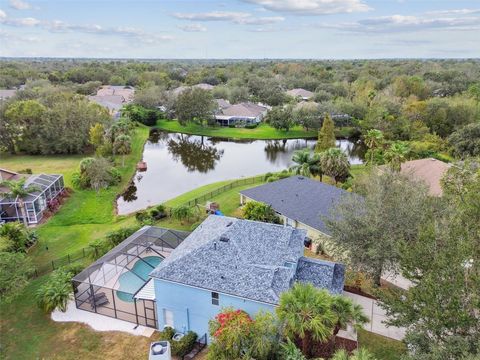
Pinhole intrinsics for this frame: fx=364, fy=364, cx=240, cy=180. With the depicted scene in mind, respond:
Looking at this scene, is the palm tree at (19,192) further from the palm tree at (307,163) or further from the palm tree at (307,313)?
the palm tree at (307,313)

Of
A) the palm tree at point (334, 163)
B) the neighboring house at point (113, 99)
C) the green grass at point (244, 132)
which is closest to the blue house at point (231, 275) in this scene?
the palm tree at point (334, 163)

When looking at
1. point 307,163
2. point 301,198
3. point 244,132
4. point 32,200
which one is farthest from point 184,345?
point 244,132

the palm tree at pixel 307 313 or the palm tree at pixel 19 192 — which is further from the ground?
the palm tree at pixel 307 313

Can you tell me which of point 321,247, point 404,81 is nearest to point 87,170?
point 321,247

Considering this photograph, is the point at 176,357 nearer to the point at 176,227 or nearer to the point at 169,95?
the point at 176,227

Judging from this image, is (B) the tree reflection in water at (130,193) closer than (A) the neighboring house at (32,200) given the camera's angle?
No

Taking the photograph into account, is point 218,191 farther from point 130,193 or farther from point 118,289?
point 118,289

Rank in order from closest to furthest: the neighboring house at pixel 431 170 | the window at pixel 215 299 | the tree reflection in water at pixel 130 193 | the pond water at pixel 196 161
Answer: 1. the window at pixel 215 299
2. the neighboring house at pixel 431 170
3. the tree reflection in water at pixel 130 193
4. the pond water at pixel 196 161
